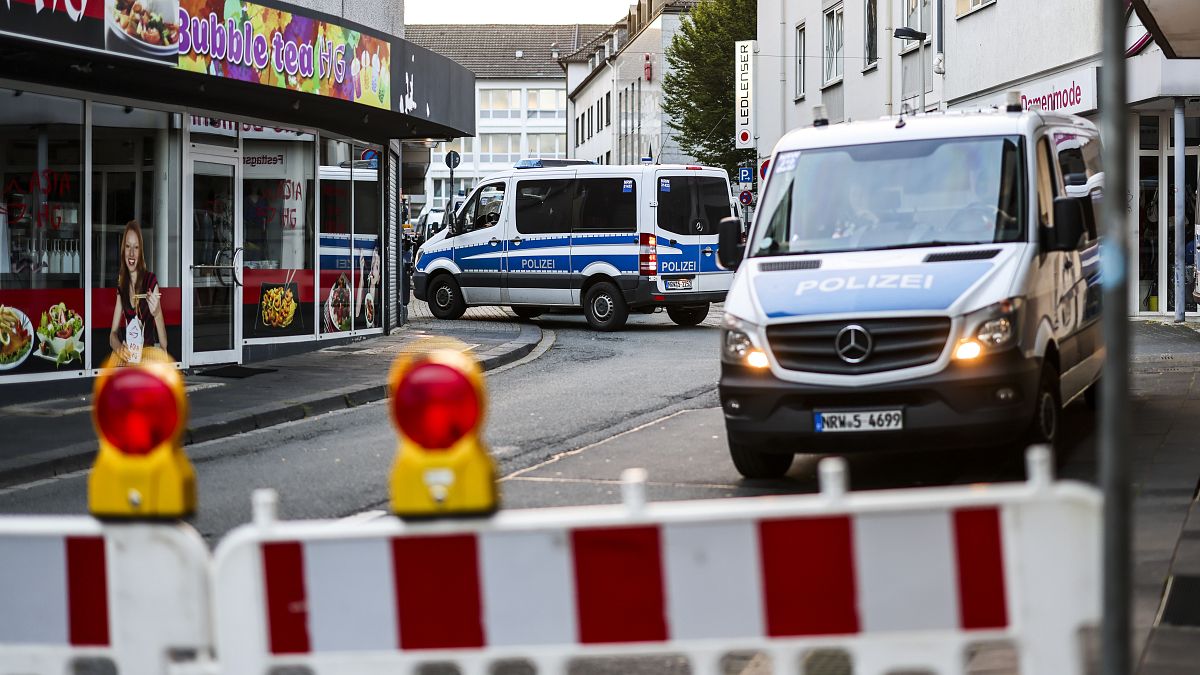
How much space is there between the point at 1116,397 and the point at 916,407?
540cm

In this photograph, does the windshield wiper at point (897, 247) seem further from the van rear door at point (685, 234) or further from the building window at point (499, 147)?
the building window at point (499, 147)

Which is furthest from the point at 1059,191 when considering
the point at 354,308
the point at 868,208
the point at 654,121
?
the point at 654,121

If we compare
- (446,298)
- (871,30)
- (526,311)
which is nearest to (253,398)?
(446,298)

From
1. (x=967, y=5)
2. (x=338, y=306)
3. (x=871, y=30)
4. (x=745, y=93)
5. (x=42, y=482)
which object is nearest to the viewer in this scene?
(x=42, y=482)

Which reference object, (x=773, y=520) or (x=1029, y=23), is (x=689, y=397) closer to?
(x=773, y=520)

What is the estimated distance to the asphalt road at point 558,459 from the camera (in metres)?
8.84

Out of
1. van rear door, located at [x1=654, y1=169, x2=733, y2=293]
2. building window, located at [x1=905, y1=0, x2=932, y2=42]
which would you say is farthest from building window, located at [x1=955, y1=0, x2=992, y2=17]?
van rear door, located at [x1=654, y1=169, x2=733, y2=293]

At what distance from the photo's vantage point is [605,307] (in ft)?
79.8

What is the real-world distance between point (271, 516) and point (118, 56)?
1106cm

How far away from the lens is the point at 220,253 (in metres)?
17.7

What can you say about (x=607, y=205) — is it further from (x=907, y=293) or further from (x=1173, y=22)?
(x=907, y=293)

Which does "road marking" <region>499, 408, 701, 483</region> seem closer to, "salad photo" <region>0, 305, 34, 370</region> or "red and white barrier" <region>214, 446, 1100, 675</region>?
"salad photo" <region>0, 305, 34, 370</region>

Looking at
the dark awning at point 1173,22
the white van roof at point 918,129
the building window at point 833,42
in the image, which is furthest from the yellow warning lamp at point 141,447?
the building window at point 833,42

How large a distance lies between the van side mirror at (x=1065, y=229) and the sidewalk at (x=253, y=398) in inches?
255
